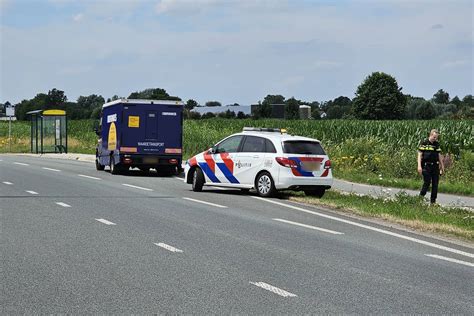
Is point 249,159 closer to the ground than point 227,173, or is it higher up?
higher up

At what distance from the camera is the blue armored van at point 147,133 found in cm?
2478

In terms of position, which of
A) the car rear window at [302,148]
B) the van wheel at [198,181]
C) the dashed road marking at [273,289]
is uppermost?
the car rear window at [302,148]

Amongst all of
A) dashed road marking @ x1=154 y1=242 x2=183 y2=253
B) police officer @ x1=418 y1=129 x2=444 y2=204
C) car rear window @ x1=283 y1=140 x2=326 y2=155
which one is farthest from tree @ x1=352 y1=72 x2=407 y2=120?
dashed road marking @ x1=154 y1=242 x2=183 y2=253

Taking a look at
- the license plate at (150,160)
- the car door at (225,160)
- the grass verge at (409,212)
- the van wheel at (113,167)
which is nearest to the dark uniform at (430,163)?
the grass verge at (409,212)

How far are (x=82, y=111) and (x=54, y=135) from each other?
86.3 m

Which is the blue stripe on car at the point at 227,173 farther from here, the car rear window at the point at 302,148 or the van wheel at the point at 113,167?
the van wheel at the point at 113,167

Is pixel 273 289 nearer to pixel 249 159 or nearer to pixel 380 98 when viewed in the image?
pixel 249 159

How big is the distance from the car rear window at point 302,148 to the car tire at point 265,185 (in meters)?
0.77

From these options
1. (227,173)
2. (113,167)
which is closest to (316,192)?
(227,173)

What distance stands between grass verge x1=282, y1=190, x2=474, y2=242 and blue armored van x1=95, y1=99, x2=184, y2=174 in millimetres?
8434

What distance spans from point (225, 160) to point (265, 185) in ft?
5.00

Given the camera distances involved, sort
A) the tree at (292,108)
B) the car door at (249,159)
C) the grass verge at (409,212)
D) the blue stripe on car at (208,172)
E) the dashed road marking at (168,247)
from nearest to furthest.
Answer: the dashed road marking at (168,247)
the grass verge at (409,212)
the car door at (249,159)
the blue stripe on car at (208,172)
the tree at (292,108)

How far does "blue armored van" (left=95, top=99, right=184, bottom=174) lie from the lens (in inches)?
976

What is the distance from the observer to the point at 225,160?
60.6ft
